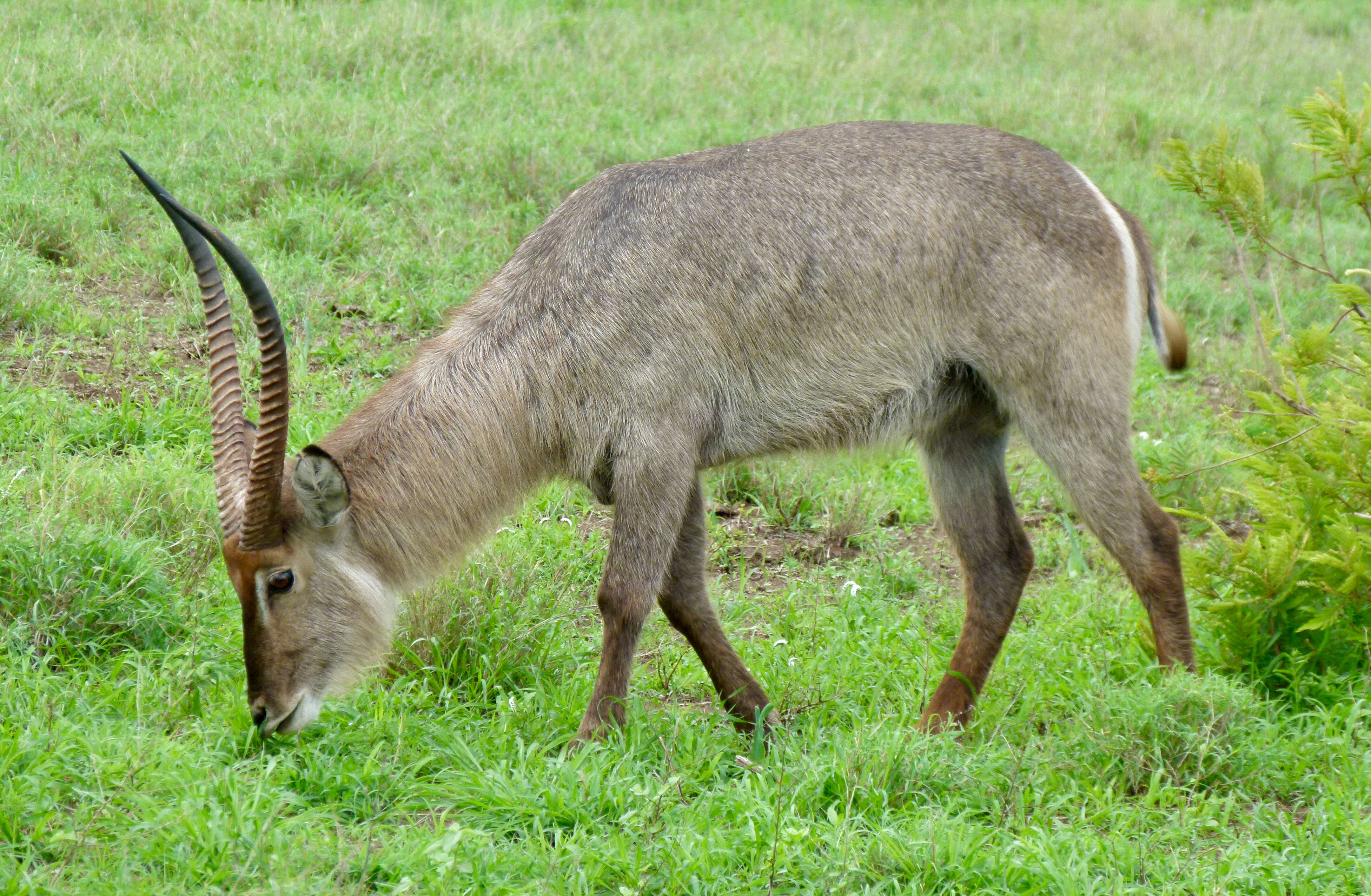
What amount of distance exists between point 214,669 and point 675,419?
1444 mm

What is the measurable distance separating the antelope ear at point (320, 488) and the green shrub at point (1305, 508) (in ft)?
8.30

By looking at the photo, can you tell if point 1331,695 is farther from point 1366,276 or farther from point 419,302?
point 1366,276

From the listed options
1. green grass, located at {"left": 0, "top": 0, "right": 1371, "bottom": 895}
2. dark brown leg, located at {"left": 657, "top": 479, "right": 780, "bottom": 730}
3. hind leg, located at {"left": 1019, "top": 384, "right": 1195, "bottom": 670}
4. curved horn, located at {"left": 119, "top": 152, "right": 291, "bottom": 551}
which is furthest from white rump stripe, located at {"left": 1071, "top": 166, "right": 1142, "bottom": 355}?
curved horn, located at {"left": 119, "top": 152, "right": 291, "bottom": 551}

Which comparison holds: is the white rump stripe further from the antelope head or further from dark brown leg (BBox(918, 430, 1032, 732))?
the antelope head

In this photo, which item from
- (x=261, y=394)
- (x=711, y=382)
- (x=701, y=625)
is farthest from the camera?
(x=701, y=625)

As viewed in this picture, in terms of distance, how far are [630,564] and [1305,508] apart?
2081 millimetres

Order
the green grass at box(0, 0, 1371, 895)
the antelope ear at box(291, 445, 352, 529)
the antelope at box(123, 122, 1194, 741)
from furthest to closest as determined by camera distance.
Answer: the antelope at box(123, 122, 1194, 741) → the antelope ear at box(291, 445, 352, 529) → the green grass at box(0, 0, 1371, 895)

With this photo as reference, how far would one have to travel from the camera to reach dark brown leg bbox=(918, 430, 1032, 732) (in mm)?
4062

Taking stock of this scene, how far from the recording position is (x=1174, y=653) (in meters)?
3.85

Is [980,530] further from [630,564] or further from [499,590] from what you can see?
[499,590]

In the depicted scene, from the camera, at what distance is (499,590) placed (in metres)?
4.10

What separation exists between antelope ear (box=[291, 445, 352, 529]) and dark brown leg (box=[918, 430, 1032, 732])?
6.09 feet

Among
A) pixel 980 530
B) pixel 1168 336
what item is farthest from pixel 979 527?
pixel 1168 336

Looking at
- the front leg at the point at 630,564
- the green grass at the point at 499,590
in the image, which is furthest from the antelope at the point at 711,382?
the green grass at the point at 499,590
